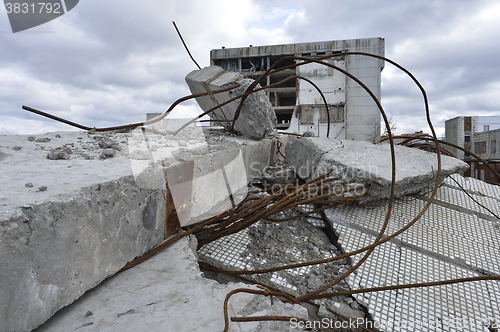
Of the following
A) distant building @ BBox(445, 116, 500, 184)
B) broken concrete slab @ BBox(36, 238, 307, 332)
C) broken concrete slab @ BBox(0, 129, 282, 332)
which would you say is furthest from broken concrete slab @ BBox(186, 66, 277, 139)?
distant building @ BBox(445, 116, 500, 184)

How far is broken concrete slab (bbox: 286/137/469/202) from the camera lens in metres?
1.92

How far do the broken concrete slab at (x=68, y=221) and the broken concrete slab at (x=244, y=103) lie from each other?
129 cm

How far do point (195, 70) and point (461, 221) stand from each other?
127 inches

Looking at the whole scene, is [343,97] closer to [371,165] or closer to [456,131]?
[456,131]

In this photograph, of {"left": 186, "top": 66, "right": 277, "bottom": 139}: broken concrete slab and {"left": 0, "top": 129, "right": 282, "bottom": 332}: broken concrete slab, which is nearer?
{"left": 0, "top": 129, "right": 282, "bottom": 332}: broken concrete slab

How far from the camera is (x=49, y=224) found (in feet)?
2.61

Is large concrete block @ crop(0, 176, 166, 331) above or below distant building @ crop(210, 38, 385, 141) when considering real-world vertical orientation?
below

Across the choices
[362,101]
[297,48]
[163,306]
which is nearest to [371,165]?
[163,306]

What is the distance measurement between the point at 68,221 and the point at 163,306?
432 millimetres

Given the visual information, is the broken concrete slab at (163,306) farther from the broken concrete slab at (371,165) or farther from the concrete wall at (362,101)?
the concrete wall at (362,101)

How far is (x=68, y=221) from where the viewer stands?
2.79ft

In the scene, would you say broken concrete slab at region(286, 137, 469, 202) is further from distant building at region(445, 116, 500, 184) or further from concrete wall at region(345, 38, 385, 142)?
distant building at region(445, 116, 500, 184)

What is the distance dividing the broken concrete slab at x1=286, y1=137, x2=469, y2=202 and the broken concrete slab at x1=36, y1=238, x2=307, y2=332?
4.26ft

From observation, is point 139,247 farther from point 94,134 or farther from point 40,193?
point 94,134
